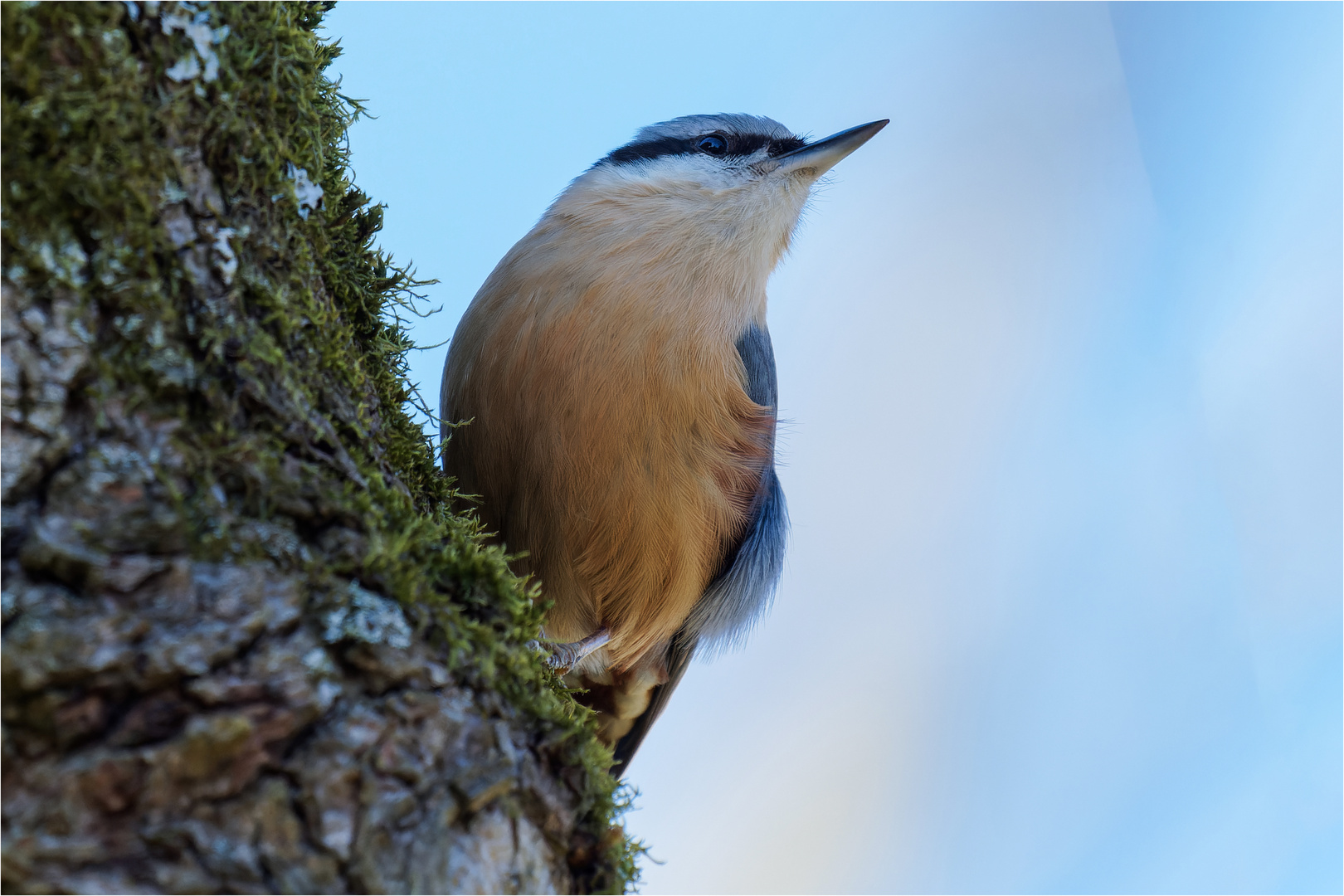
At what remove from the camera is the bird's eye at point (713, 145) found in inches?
106

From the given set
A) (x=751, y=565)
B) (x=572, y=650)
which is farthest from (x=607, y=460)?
(x=751, y=565)

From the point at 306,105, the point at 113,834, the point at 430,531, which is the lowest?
the point at 113,834

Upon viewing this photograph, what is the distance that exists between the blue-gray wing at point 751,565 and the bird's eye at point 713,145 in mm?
576

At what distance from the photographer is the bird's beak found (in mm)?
2586

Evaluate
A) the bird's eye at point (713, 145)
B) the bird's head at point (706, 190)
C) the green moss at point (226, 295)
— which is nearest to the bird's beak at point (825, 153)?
the bird's head at point (706, 190)

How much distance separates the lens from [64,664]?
3.06 feet

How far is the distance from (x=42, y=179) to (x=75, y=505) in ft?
1.23

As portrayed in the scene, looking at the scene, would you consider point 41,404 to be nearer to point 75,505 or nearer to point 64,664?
point 75,505

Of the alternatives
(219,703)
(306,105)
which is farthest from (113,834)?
(306,105)

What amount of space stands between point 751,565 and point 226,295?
1603mm

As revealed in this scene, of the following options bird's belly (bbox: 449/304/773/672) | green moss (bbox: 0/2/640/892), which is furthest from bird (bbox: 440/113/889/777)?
green moss (bbox: 0/2/640/892)

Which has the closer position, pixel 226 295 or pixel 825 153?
pixel 226 295

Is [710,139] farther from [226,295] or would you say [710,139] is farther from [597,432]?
[226,295]

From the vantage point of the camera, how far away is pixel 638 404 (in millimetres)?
2020
